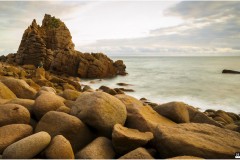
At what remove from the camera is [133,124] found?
19.9 feet

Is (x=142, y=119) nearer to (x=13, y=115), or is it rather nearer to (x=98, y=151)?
(x=98, y=151)

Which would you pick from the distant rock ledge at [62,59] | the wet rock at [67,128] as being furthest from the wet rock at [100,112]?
the distant rock ledge at [62,59]

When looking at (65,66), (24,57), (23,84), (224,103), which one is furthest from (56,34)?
(23,84)

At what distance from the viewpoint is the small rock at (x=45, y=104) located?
6.12m

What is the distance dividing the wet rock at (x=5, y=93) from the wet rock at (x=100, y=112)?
2531mm

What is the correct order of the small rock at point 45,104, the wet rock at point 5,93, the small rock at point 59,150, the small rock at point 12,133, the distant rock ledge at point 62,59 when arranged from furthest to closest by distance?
1. the distant rock ledge at point 62,59
2. the wet rock at point 5,93
3. the small rock at point 45,104
4. the small rock at point 12,133
5. the small rock at point 59,150

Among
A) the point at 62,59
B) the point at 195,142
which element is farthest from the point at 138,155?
the point at 62,59

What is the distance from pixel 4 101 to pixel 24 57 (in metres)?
39.4

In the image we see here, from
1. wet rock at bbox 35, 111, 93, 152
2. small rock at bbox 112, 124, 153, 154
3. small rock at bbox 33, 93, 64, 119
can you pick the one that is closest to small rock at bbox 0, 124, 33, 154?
wet rock at bbox 35, 111, 93, 152

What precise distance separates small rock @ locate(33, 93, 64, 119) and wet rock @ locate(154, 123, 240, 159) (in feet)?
8.38

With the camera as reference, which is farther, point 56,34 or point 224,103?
point 56,34

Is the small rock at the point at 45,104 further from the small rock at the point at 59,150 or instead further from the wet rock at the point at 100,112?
the small rock at the point at 59,150

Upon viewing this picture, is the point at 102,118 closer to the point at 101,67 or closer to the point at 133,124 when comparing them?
the point at 133,124

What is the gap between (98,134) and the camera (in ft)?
18.8
